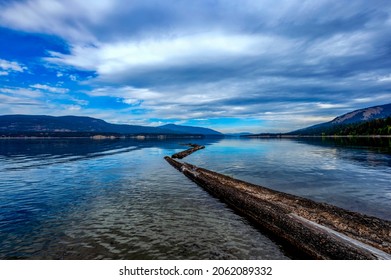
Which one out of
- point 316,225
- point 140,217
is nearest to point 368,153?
point 316,225

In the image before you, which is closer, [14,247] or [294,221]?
[14,247]

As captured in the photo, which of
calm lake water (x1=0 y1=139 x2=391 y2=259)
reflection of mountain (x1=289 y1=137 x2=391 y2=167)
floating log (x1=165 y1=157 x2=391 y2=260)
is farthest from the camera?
reflection of mountain (x1=289 y1=137 x2=391 y2=167)

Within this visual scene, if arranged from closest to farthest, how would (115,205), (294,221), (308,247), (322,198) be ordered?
(308,247), (294,221), (115,205), (322,198)

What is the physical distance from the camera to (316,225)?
11.6 meters

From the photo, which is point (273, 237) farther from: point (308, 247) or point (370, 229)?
→ point (370, 229)

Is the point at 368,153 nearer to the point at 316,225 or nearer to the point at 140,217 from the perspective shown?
the point at 316,225

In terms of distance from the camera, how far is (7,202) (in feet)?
65.3

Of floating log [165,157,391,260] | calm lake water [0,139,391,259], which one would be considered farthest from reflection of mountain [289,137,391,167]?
floating log [165,157,391,260]

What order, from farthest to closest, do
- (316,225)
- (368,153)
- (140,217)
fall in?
(368,153) → (140,217) → (316,225)

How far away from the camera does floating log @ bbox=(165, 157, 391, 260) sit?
32.1ft

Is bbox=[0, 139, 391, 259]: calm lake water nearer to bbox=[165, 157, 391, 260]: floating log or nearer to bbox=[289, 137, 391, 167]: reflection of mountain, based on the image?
bbox=[165, 157, 391, 260]: floating log

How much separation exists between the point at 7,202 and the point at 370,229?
26258 millimetres
